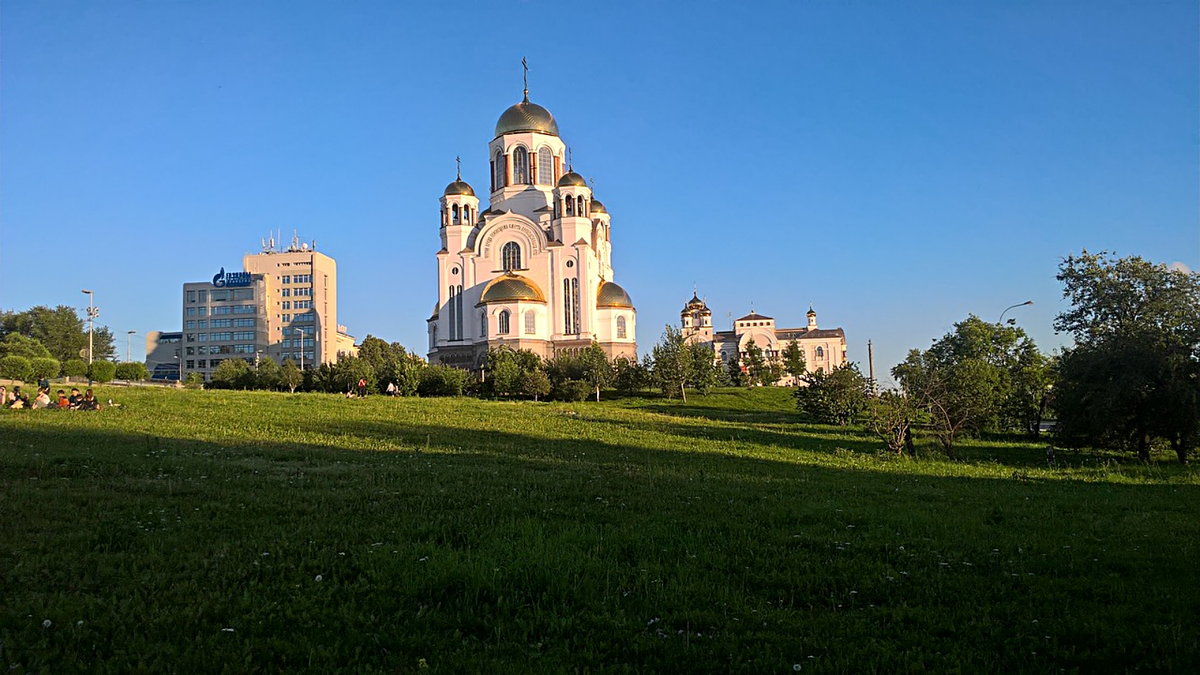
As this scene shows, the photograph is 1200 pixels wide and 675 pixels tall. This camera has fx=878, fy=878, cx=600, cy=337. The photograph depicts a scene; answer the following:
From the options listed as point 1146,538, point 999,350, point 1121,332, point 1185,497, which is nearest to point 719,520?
point 1146,538

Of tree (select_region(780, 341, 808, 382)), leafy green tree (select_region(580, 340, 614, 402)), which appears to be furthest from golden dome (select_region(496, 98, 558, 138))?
tree (select_region(780, 341, 808, 382))

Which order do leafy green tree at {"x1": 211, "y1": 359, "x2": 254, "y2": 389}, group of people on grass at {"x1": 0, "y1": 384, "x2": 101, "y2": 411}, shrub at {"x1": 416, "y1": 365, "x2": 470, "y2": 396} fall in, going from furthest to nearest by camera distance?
leafy green tree at {"x1": 211, "y1": 359, "x2": 254, "y2": 389}
shrub at {"x1": 416, "y1": 365, "x2": 470, "y2": 396}
group of people on grass at {"x1": 0, "y1": 384, "x2": 101, "y2": 411}

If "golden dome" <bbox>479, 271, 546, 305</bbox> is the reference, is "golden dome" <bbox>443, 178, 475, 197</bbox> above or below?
above

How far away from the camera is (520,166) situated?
74.9m

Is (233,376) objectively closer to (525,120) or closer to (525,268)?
(525,268)

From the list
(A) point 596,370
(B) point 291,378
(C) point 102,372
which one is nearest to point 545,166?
(A) point 596,370

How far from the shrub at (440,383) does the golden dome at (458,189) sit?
83.1 feet

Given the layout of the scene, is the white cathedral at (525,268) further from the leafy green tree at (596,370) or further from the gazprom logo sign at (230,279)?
the gazprom logo sign at (230,279)

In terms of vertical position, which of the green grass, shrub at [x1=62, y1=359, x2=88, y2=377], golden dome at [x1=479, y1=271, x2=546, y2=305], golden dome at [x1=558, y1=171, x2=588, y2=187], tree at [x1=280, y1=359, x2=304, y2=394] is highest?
golden dome at [x1=558, y1=171, x2=588, y2=187]

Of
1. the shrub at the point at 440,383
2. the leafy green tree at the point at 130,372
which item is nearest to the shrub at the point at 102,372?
the leafy green tree at the point at 130,372

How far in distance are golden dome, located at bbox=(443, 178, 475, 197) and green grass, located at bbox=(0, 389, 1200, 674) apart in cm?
6008

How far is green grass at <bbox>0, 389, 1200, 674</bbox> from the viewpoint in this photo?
17.6ft

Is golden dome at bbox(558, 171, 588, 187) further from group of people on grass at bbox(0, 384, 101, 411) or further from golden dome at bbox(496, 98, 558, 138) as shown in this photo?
group of people on grass at bbox(0, 384, 101, 411)

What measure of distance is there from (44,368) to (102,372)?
111 inches
